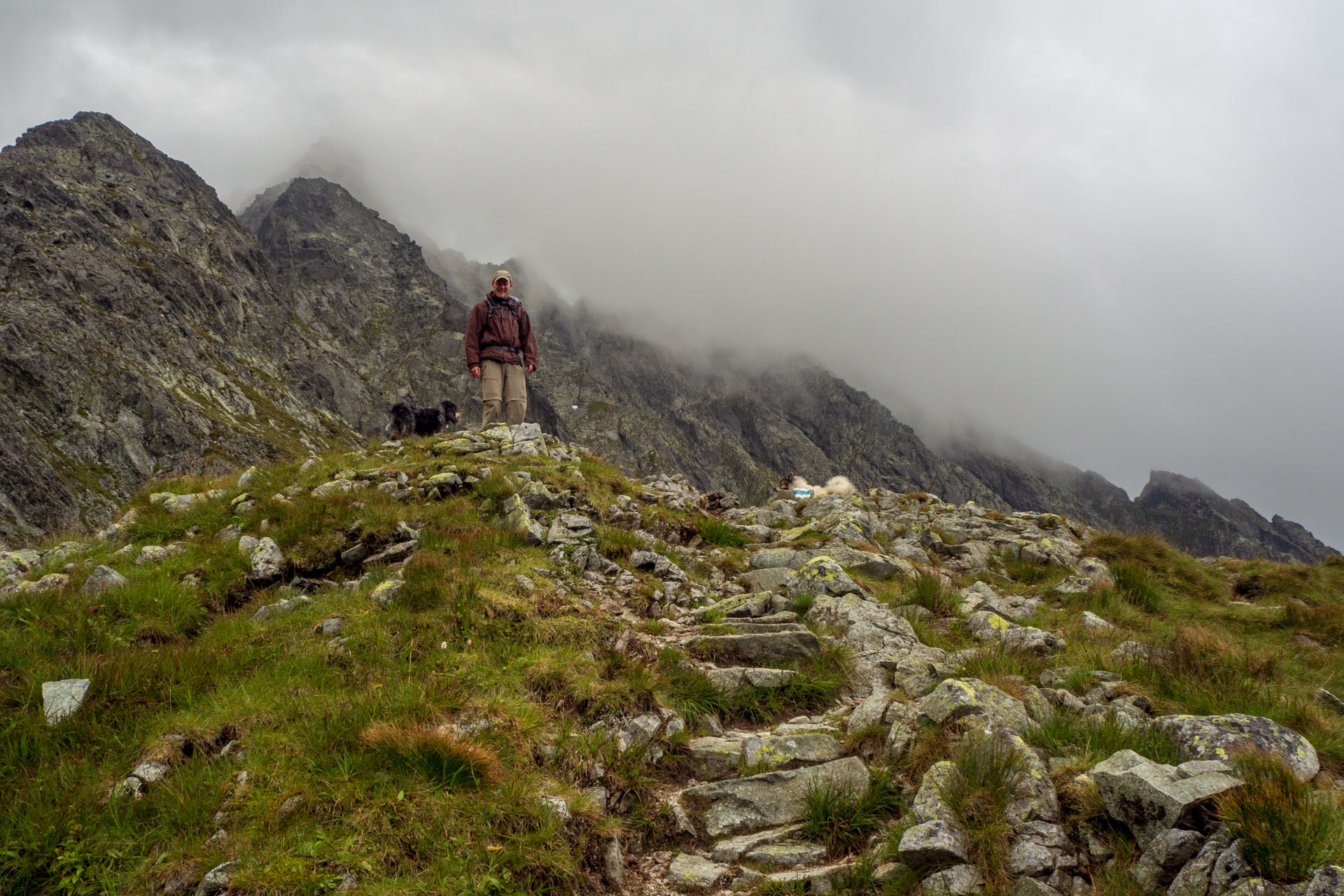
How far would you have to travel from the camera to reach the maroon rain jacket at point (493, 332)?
1872 centimetres

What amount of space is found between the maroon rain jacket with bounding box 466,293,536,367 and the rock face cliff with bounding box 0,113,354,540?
346 ft

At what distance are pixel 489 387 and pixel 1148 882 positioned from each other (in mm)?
18183

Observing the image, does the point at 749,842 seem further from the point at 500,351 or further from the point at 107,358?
the point at 107,358

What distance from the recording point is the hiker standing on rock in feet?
61.5

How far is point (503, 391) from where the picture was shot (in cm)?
1972

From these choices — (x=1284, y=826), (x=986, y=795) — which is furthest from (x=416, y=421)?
(x=1284, y=826)

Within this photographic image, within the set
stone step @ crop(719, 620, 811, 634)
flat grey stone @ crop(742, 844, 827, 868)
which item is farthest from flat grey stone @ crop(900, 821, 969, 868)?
stone step @ crop(719, 620, 811, 634)

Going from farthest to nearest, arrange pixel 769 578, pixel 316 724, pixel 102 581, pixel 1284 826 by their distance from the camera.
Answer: pixel 769 578
pixel 102 581
pixel 316 724
pixel 1284 826

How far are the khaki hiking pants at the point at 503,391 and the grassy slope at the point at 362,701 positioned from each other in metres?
8.67

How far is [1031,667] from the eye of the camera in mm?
7414

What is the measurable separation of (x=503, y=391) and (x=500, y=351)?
1.41 m

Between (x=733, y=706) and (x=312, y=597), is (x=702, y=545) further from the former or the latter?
(x=312, y=597)

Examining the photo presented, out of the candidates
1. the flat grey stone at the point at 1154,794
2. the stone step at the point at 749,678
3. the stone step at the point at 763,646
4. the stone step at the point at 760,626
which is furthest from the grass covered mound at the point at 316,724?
the flat grey stone at the point at 1154,794

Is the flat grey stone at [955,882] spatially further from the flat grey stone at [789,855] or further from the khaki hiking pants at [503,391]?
the khaki hiking pants at [503,391]
